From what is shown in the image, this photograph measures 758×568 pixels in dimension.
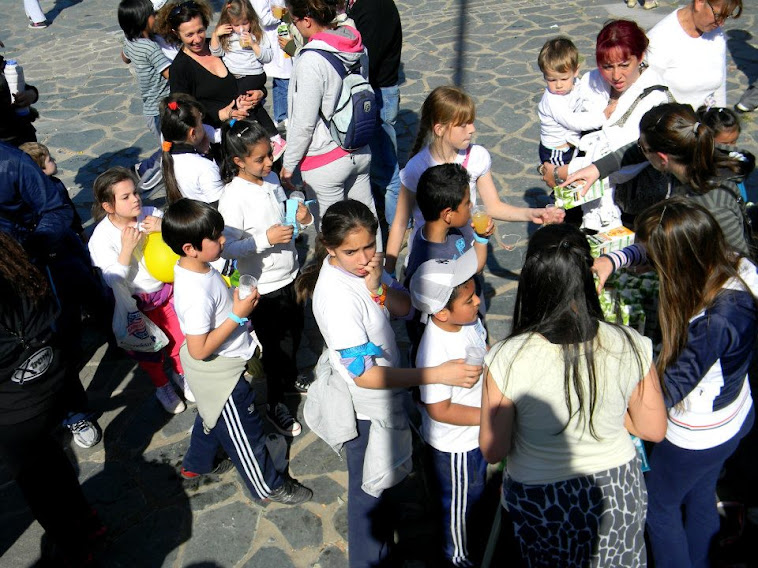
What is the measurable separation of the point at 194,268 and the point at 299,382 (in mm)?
1523

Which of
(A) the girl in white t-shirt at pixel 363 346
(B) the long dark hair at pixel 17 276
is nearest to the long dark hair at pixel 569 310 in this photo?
(A) the girl in white t-shirt at pixel 363 346

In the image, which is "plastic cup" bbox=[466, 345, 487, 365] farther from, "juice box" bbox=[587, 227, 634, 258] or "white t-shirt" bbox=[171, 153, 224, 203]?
"white t-shirt" bbox=[171, 153, 224, 203]

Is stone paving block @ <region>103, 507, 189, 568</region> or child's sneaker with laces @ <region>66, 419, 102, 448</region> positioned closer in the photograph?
stone paving block @ <region>103, 507, 189, 568</region>

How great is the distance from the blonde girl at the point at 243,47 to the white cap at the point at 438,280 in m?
3.14

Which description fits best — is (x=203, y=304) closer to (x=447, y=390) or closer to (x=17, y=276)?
(x=17, y=276)

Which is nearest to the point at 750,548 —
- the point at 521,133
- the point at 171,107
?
the point at 171,107

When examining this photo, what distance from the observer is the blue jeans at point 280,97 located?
251 inches

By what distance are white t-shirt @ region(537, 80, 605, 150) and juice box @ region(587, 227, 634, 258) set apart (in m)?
0.90

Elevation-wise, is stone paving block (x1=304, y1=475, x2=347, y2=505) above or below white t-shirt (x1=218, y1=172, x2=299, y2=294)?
below

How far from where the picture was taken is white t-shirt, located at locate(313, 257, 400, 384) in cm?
261

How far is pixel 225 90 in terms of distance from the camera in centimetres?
489

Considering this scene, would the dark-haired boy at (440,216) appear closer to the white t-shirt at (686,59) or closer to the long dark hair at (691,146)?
the long dark hair at (691,146)

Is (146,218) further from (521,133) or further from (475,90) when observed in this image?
(475,90)

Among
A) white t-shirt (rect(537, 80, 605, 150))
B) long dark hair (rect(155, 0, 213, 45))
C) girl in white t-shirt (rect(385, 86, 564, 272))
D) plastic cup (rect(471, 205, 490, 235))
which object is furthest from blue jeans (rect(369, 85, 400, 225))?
plastic cup (rect(471, 205, 490, 235))
